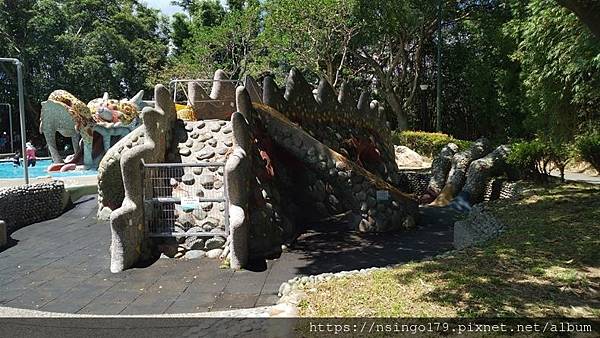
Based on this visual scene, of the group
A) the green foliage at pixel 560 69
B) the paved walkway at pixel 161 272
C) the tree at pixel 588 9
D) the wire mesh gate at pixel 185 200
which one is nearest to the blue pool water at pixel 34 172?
the paved walkway at pixel 161 272

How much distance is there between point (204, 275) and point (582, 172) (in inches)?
644

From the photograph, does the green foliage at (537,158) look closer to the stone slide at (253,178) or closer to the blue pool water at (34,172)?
the stone slide at (253,178)

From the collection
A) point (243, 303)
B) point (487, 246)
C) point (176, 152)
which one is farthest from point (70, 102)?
point (487, 246)

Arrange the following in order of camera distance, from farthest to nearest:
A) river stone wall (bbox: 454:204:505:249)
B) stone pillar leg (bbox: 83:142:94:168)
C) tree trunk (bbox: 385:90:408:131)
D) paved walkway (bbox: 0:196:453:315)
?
Result: tree trunk (bbox: 385:90:408:131)
stone pillar leg (bbox: 83:142:94:168)
river stone wall (bbox: 454:204:505:249)
paved walkway (bbox: 0:196:453:315)

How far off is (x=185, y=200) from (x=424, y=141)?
61.3 feet

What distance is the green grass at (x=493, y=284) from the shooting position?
452cm

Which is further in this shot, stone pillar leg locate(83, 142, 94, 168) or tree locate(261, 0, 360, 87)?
stone pillar leg locate(83, 142, 94, 168)

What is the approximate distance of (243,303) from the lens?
237 inches

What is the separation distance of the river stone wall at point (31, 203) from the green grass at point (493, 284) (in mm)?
9132

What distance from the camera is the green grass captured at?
14.8ft

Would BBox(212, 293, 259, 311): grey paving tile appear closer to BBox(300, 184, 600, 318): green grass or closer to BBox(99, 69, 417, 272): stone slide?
BBox(300, 184, 600, 318): green grass

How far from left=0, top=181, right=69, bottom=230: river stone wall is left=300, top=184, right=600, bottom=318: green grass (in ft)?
30.0

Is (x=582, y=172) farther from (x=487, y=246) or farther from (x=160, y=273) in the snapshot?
(x=160, y=273)

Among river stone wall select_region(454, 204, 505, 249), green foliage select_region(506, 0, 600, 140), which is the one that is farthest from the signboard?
green foliage select_region(506, 0, 600, 140)
